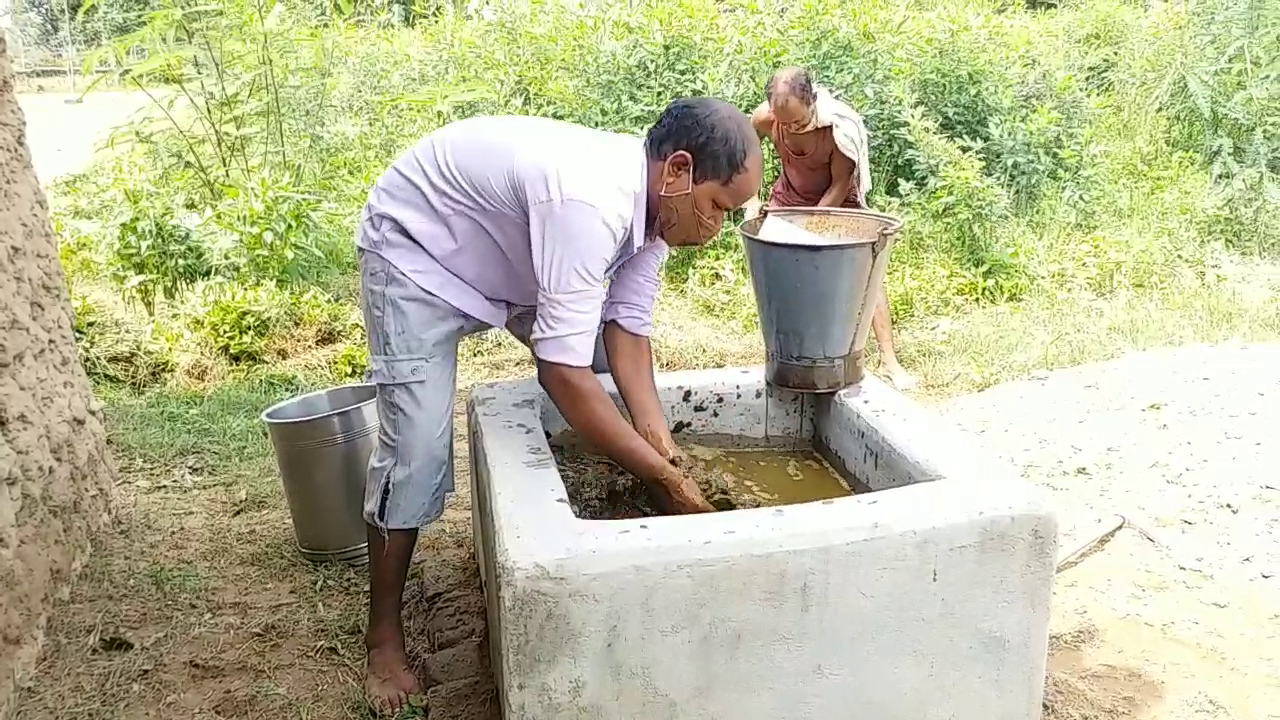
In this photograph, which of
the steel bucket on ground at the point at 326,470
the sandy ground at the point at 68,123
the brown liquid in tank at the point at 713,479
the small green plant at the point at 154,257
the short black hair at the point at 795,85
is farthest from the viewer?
the sandy ground at the point at 68,123

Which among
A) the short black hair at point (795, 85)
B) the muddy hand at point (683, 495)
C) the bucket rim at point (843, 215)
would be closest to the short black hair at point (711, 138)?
the bucket rim at point (843, 215)

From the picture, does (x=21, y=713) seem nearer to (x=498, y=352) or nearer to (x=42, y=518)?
(x=42, y=518)

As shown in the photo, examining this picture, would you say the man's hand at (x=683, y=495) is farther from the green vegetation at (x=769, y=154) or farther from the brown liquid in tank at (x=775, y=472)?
the green vegetation at (x=769, y=154)

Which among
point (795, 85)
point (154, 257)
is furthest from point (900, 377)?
point (154, 257)

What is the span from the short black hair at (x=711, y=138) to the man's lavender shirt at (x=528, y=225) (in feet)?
0.27

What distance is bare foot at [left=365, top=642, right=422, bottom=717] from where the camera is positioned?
215 cm

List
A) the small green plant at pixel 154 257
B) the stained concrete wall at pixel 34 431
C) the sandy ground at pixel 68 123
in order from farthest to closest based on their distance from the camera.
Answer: the sandy ground at pixel 68 123 → the small green plant at pixel 154 257 → the stained concrete wall at pixel 34 431

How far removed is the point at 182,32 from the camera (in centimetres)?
505

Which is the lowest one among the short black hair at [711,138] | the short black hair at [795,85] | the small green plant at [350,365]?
the small green plant at [350,365]

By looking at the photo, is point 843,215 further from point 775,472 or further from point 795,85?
point 795,85

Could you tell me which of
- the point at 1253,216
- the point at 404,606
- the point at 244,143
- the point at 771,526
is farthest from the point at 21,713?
the point at 1253,216

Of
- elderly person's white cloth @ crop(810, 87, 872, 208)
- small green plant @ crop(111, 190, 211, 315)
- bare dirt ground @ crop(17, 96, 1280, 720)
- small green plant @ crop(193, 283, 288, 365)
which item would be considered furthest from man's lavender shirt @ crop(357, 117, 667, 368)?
small green plant @ crop(111, 190, 211, 315)

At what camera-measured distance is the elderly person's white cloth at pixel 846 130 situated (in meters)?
4.15

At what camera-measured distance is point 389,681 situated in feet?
7.15
